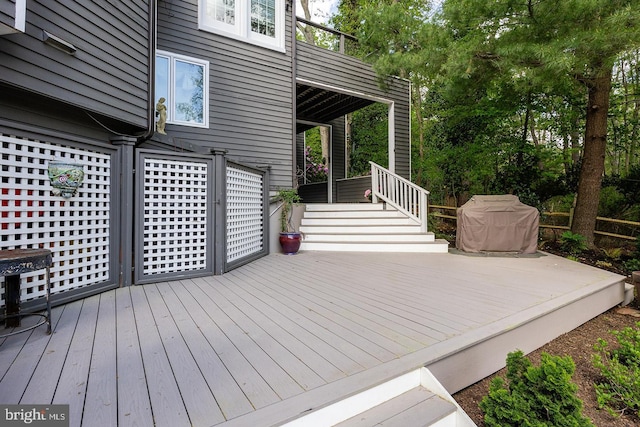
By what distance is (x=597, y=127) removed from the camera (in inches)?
214

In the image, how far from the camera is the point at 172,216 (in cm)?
368

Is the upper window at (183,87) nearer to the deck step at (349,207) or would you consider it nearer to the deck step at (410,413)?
the deck step at (349,207)

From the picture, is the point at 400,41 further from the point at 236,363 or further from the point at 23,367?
the point at 23,367

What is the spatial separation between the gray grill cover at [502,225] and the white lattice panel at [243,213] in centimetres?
378

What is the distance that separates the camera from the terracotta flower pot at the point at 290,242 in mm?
5551

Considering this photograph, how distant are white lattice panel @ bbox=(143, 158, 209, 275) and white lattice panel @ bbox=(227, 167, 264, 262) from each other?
44 cm

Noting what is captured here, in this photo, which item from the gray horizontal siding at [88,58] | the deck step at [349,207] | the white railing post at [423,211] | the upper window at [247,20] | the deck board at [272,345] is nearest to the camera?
the deck board at [272,345]

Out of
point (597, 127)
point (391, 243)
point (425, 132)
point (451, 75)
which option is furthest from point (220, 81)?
point (425, 132)

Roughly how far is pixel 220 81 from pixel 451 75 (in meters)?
4.19

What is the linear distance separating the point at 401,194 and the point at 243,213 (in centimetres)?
348

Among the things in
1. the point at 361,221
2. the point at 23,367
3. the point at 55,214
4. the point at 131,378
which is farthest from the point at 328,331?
the point at 361,221

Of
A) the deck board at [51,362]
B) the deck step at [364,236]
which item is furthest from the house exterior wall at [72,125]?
the deck step at [364,236]

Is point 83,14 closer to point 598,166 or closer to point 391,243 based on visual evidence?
point 391,243

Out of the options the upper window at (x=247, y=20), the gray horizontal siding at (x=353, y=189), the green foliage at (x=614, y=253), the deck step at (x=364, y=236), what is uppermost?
the upper window at (x=247, y=20)
